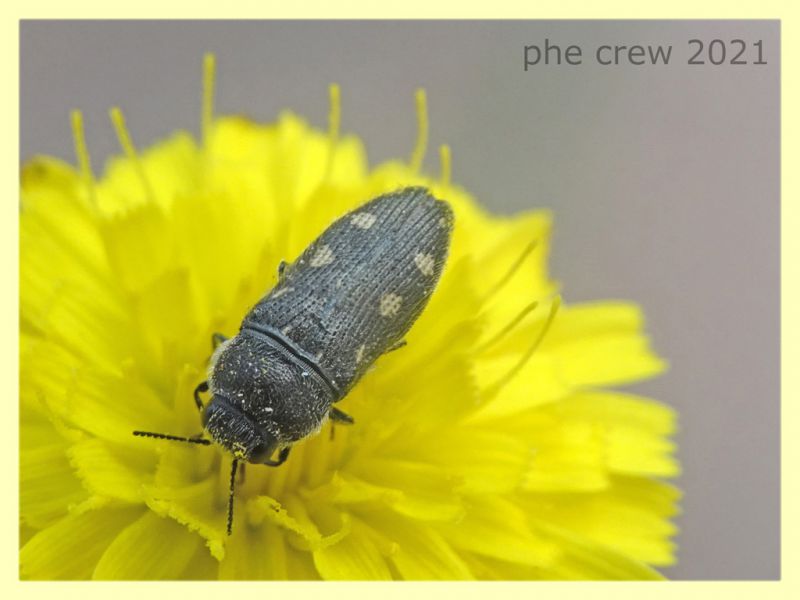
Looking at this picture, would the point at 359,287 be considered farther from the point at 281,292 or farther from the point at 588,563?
the point at 588,563

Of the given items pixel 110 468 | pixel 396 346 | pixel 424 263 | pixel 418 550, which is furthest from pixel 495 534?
pixel 110 468

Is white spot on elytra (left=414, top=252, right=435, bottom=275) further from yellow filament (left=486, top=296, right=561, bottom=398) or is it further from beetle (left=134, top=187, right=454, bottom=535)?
yellow filament (left=486, top=296, right=561, bottom=398)

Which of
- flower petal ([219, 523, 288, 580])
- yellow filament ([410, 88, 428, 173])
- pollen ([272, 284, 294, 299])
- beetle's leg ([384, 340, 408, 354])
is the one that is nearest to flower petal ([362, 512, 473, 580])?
flower petal ([219, 523, 288, 580])

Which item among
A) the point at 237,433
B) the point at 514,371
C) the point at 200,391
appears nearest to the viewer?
the point at 237,433

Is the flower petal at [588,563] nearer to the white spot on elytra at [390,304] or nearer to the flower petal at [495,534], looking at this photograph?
the flower petal at [495,534]

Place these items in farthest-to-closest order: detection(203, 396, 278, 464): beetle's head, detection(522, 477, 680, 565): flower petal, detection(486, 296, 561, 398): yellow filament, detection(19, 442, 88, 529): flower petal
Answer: detection(522, 477, 680, 565): flower petal → detection(486, 296, 561, 398): yellow filament → detection(19, 442, 88, 529): flower petal → detection(203, 396, 278, 464): beetle's head
